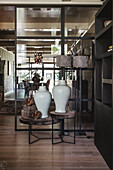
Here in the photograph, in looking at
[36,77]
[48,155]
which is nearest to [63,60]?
[36,77]

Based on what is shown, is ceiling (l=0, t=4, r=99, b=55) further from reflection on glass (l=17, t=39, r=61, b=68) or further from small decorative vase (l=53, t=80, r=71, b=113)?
small decorative vase (l=53, t=80, r=71, b=113)

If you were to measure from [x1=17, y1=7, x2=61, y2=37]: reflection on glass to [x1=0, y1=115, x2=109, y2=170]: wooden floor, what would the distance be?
6.78 feet

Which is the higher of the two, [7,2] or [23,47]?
[7,2]

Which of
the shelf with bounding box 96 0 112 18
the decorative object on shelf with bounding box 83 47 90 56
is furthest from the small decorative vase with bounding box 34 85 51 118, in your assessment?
the shelf with bounding box 96 0 112 18

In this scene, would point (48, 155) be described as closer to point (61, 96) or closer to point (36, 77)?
point (61, 96)

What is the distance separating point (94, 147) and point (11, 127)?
2.21 metres

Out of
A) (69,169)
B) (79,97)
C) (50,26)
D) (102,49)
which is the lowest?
(69,169)


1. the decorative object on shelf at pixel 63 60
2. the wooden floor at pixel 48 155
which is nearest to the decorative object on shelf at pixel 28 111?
the wooden floor at pixel 48 155

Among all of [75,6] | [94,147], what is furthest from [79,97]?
[75,6]

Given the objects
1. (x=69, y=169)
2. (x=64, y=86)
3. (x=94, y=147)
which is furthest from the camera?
(x=64, y=86)

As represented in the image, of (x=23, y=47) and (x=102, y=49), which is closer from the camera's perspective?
(x=102, y=49)

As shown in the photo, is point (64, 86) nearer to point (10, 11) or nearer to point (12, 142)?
point (12, 142)

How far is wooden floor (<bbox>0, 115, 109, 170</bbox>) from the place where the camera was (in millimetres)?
3047

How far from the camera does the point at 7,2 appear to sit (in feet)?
15.3
